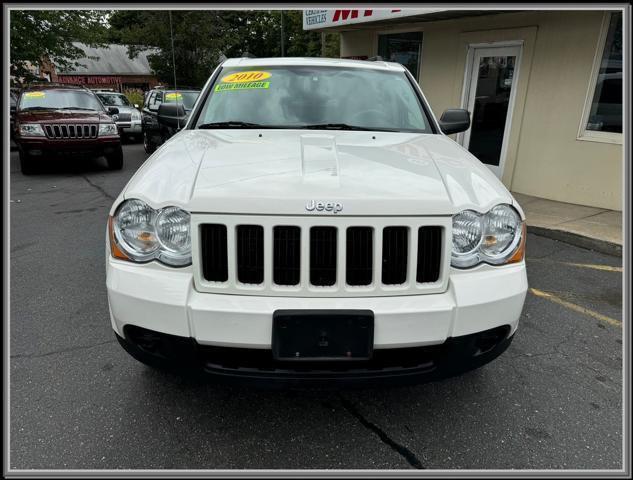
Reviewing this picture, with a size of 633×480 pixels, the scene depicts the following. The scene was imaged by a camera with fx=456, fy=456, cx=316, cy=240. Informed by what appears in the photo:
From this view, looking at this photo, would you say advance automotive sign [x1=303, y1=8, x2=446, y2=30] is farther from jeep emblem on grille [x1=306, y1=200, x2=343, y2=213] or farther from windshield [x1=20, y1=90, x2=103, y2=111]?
jeep emblem on grille [x1=306, y1=200, x2=343, y2=213]

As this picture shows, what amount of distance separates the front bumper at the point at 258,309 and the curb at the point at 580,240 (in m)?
3.96

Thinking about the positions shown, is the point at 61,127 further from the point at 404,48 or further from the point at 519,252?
the point at 519,252

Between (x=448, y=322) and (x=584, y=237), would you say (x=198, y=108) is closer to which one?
(x=448, y=322)

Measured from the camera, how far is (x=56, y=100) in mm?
9875

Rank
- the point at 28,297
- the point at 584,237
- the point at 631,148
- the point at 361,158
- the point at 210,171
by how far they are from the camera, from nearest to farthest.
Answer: the point at 210,171
the point at 361,158
the point at 28,297
the point at 631,148
the point at 584,237

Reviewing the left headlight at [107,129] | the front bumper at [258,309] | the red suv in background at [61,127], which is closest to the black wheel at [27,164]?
the red suv in background at [61,127]

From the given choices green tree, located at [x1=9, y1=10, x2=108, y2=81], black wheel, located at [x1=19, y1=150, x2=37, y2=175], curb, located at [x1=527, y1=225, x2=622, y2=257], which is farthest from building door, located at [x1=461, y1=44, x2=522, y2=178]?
green tree, located at [x1=9, y1=10, x2=108, y2=81]

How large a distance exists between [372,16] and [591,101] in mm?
4250

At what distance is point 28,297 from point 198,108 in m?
2.12

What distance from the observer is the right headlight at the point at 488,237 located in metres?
2.03

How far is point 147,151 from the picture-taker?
13336mm

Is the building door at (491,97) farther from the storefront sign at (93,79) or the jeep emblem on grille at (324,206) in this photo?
the storefront sign at (93,79)

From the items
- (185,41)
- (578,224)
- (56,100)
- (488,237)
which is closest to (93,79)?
(185,41)

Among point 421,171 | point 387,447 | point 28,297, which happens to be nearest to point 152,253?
point 421,171
